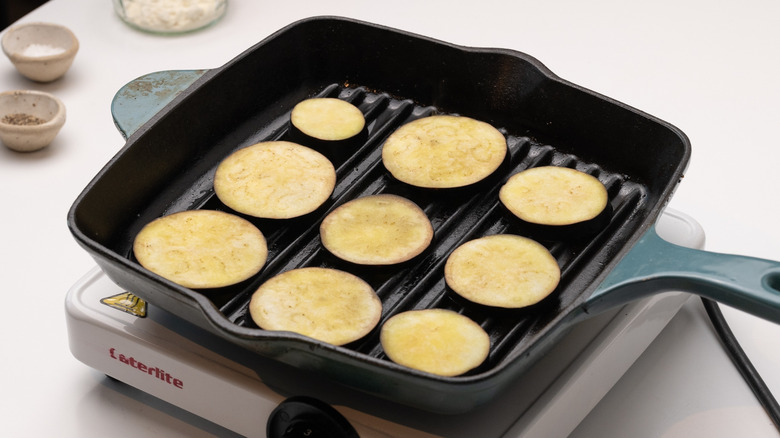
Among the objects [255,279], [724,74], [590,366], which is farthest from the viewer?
[724,74]

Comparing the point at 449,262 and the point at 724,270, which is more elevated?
the point at 724,270

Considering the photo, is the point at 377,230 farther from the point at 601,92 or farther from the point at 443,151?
the point at 601,92

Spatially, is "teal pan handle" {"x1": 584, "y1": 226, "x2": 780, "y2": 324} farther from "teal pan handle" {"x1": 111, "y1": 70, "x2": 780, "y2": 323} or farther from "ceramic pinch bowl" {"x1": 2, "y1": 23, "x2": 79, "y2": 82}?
"ceramic pinch bowl" {"x1": 2, "y1": 23, "x2": 79, "y2": 82}

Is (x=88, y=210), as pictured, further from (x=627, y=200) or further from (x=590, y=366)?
(x=627, y=200)

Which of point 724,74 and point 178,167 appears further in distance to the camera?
point 724,74

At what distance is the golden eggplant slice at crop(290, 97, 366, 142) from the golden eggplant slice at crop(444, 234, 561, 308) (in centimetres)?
40

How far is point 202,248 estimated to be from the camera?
1.49m

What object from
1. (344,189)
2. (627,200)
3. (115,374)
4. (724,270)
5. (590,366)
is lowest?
(115,374)

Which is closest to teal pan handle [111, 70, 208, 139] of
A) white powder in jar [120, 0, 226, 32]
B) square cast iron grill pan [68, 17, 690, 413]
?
square cast iron grill pan [68, 17, 690, 413]

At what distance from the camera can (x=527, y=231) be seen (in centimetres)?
158

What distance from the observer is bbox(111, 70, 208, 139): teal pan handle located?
5.34 feet

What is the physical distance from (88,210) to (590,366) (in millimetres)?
842

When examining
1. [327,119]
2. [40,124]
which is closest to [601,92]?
[327,119]

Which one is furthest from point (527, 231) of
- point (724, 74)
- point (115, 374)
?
point (724, 74)
